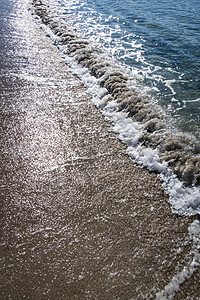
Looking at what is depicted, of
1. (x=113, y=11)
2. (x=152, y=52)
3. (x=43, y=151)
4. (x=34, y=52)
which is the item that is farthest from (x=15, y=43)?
(x=113, y=11)

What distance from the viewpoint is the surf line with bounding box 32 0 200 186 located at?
4.16 metres

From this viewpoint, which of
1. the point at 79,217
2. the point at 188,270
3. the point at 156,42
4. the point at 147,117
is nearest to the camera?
the point at 188,270

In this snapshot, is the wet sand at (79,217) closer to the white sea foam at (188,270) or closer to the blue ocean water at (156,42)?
the white sea foam at (188,270)

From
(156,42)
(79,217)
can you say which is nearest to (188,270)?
(79,217)

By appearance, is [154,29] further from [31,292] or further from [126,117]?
[31,292]

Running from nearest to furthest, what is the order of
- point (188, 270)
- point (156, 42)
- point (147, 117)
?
1. point (188, 270)
2. point (147, 117)
3. point (156, 42)

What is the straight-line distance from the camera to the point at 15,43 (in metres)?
9.52

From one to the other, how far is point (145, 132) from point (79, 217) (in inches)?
102

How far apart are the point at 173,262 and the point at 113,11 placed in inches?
644

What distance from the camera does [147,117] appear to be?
533cm

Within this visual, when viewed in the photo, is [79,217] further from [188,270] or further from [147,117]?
[147,117]

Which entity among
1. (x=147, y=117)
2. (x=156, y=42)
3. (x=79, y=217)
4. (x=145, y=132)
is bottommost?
(x=79, y=217)

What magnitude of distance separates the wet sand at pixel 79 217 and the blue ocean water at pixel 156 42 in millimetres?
2223

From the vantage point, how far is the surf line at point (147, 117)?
13.6 ft
